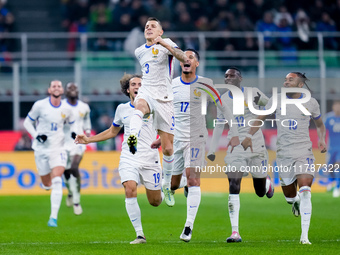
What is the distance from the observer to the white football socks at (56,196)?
44.2ft

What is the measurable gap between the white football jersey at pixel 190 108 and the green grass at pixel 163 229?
1.62 m

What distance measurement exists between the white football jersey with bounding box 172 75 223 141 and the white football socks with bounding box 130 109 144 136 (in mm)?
1719

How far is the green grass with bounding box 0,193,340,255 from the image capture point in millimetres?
9914

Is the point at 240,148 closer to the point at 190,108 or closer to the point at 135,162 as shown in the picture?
the point at 190,108

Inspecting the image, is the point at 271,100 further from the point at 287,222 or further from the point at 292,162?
the point at 287,222

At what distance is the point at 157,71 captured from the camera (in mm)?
10430

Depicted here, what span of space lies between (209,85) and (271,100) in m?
0.99

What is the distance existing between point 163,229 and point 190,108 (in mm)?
2542

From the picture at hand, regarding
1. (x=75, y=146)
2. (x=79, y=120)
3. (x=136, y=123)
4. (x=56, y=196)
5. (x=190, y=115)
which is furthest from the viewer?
(x=75, y=146)

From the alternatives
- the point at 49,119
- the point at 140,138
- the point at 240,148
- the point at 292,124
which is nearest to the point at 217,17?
the point at 49,119

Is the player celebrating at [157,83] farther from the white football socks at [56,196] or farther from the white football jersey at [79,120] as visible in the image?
the white football jersey at [79,120]

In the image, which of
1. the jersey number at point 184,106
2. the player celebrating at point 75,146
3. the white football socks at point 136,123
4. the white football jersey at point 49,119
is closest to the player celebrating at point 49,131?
the white football jersey at point 49,119

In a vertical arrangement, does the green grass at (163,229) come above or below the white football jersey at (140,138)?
below

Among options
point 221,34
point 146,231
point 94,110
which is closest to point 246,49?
point 221,34
